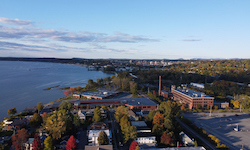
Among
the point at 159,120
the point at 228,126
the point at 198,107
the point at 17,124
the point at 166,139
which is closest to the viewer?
the point at 166,139

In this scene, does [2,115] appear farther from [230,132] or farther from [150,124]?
[230,132]

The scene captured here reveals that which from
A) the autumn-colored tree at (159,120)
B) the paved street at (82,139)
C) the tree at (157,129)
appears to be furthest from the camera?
the autumn-colored tree at (159,120)

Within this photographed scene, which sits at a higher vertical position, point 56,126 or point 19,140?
point 56,126

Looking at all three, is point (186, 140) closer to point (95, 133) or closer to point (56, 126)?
point (95, 133)

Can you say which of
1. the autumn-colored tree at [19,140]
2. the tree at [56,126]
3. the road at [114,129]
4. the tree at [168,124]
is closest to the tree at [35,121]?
the tree at [56,126]

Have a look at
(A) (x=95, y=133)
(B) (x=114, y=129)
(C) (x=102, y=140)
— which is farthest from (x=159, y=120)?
(A) (x=95, y=133)

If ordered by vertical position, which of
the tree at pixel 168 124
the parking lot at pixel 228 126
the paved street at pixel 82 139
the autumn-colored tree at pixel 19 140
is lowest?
the parking lot at pixel 228 126

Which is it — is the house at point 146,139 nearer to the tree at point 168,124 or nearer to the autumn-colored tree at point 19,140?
the tree at point 168,124

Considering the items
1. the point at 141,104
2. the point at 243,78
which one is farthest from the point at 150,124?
the point at 243,78

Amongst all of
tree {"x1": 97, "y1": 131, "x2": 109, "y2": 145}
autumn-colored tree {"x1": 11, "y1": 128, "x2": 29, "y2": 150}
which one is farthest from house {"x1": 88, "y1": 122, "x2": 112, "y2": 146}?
autumn-colored tree {"x1": 11, "y1": 128, "x2": 29, "y2": 150}
